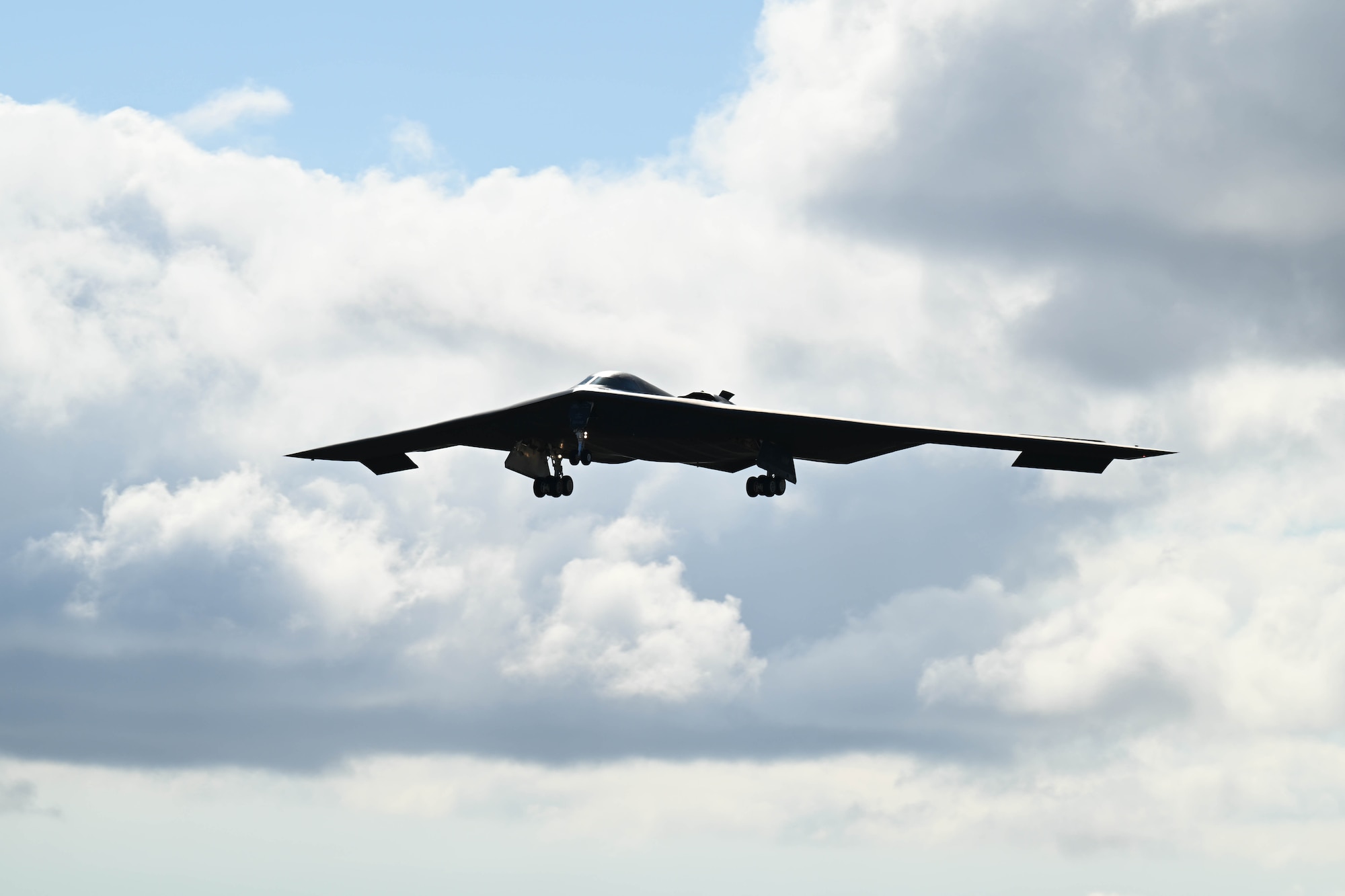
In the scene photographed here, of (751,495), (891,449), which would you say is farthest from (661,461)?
(891,449)

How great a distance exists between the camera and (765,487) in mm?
47281

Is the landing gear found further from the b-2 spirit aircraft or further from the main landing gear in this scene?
the main landing gear

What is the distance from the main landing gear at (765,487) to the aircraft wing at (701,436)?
507 mm

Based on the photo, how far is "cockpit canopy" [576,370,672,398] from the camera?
142ft

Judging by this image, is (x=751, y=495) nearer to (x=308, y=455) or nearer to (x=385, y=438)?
(x=385, y=438)

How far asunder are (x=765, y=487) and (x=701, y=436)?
3224 mm

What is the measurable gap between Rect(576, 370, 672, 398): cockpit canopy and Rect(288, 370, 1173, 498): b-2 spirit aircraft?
25mm

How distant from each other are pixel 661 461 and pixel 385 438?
27.2 feet

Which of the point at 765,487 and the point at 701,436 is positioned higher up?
the point at 701,436

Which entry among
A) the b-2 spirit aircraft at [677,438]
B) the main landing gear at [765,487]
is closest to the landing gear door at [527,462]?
the b-2 spirit aircraft at [677,438]

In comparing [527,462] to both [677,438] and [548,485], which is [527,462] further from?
[677,438]

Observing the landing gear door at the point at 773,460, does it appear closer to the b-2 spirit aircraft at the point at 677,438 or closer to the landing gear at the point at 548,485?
the b-2 spirit aircraft at the point at 677,438

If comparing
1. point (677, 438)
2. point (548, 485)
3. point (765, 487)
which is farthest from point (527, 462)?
point (765, 487)

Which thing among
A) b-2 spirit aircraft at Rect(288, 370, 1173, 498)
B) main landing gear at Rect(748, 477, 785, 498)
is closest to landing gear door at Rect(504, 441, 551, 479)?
b-2 spirit aircraft at Rect(288, 370, 1173, 498)
